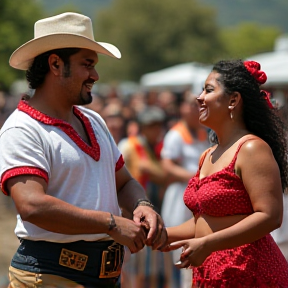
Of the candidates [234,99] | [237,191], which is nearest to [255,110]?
[234,99]

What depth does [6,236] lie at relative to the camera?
7.72 metres

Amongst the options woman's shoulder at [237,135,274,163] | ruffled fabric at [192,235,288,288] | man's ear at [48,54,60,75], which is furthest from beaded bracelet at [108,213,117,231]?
man's ear at [48,54,60,75]

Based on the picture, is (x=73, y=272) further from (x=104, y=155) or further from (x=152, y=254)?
(x=152, y=254)

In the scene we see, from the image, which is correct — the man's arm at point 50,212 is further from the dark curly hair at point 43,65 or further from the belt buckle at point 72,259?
the dark curly hair at point 43,65

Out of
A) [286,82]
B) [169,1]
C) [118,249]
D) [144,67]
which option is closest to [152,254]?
[118,249]

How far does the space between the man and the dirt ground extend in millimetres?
1797

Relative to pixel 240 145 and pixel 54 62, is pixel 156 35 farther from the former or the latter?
pixel 240 145

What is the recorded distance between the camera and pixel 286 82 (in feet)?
42.1

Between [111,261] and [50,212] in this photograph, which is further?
[111,261]

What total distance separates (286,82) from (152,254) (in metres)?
6.03

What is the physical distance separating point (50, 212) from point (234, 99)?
4.07 feet

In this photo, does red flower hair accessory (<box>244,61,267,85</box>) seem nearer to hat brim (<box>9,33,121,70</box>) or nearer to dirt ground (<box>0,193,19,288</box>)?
hat brim (<box>9,33,121,70</box>)

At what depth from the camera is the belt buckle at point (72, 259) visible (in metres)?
3.86

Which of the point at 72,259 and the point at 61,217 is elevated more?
the point at 61,217
